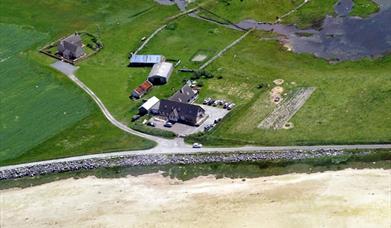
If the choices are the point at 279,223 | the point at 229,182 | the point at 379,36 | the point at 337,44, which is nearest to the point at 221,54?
the point at 337,44

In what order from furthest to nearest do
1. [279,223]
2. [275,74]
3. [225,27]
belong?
1. [225,27]
2. [275,74]
3. [279,223]

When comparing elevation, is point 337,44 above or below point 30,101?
above

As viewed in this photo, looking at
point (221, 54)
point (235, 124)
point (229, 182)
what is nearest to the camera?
point (229, 182)

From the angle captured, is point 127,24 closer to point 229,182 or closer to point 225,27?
point 225,27

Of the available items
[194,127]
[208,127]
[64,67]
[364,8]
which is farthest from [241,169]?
[364,8]

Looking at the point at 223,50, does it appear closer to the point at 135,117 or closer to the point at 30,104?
the point at 135,117

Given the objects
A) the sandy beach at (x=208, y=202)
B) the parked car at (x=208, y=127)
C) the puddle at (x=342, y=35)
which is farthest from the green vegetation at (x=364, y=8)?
the sandy beach at (x=208, y=202)

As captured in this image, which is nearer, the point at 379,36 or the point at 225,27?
the point at 379,36
